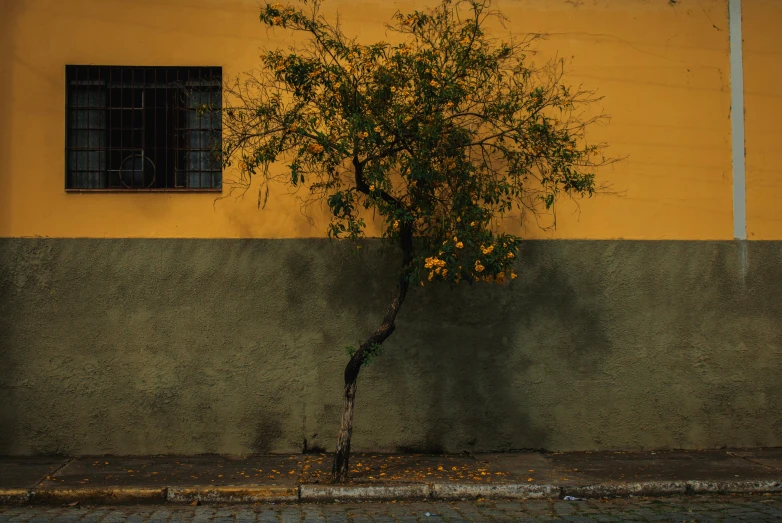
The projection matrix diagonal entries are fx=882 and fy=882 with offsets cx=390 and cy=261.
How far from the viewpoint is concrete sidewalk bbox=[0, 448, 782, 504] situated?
22.1 ft

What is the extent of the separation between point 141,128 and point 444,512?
463 cm

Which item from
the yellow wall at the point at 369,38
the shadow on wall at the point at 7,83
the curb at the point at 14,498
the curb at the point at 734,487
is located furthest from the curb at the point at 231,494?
the shadow on wall at the point at 7,83

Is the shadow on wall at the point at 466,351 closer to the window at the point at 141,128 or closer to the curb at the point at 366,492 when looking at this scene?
the curb at the point at 366,492

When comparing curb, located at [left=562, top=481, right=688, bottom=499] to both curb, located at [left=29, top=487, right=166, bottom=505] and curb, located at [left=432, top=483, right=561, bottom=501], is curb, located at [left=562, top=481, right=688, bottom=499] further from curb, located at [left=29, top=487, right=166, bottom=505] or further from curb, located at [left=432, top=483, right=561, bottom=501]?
curb, located at [left=29, top=487, right=166, bottom=505]

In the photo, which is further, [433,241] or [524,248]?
[524,248]

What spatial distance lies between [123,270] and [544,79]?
436 cm

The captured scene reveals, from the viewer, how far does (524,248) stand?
8414 mm

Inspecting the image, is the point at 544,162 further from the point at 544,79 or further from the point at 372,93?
the point at 372,93

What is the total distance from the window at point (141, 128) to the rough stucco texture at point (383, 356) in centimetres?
69

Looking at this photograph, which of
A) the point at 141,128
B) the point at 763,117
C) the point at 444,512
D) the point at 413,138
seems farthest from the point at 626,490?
the point at 141,128

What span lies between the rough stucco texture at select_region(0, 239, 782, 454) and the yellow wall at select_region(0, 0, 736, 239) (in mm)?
242

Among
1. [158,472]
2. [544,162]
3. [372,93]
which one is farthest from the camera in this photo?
[544,162]

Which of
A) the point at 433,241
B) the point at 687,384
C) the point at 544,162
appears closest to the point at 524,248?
the point at 544,162

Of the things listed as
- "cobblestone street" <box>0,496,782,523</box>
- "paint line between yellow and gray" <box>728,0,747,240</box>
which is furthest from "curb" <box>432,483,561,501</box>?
"paint line between yellow and gray" <box>728,0,747,240</box>
